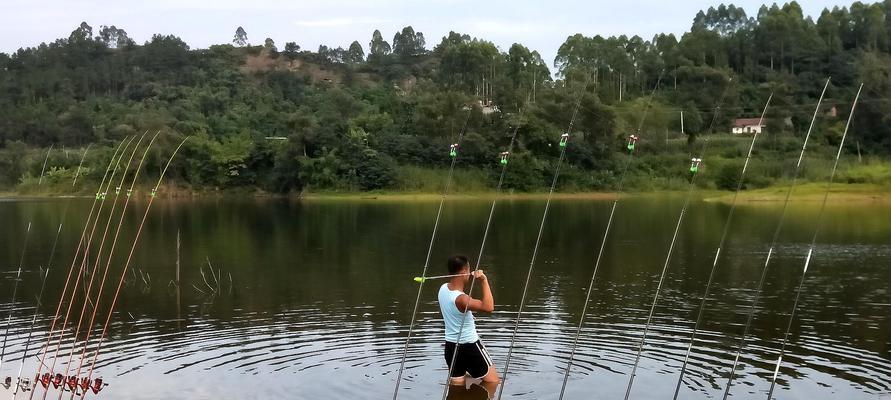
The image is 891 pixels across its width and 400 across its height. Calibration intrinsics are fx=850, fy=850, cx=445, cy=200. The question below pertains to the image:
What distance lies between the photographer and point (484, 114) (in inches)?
3241

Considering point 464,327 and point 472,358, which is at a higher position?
point 464,327

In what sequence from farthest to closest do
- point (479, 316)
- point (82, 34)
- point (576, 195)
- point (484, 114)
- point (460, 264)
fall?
point (82, 34) < point (484, 114) < point (576, 195) < point (479, 316) < point (460, 264)

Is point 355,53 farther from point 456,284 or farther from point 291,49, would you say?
point 456,284

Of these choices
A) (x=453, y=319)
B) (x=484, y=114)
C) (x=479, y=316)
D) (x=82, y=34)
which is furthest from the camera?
(x=82, y=34)

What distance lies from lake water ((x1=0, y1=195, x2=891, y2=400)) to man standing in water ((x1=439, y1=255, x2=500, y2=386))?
1.13 feet

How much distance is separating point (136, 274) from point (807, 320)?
17.7 m

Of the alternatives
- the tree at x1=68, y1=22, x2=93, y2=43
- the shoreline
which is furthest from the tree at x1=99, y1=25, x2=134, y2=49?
the shoreline

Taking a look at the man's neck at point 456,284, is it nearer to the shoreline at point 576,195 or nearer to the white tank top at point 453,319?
the white tank top at point 453,319

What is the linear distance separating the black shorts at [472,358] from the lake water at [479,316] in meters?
0.30

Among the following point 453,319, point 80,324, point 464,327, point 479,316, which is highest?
point 453,319

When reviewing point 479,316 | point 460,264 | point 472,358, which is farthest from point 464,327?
point 479,316

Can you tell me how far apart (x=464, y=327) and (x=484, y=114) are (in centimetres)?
7274

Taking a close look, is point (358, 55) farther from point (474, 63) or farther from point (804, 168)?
point (804, 168)

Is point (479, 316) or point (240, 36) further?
point (240, 36)
